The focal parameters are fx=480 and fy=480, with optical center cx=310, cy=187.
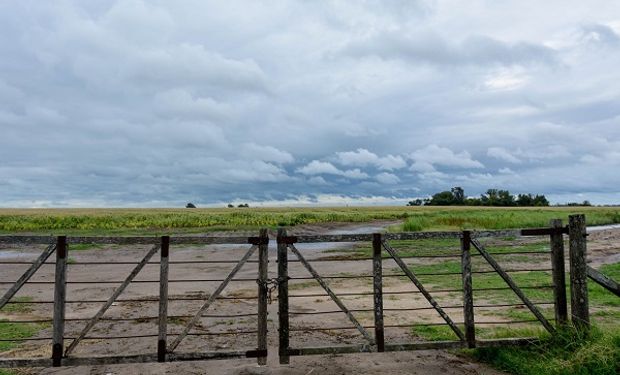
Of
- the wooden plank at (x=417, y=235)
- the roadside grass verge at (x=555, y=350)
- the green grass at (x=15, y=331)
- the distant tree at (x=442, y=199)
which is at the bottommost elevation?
the green grass at (x=15, y=331)

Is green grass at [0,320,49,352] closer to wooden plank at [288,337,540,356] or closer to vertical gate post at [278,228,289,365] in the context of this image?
vertical gate post at [278,228,289,365]

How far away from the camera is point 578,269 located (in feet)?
27.3

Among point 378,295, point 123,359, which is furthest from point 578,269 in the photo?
point 123,359

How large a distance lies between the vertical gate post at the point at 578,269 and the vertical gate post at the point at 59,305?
27.5ft

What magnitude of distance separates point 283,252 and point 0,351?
231 inches

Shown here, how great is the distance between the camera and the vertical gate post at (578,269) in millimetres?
8219

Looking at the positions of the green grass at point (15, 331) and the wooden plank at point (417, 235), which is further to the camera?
the green grass at point (15, 331)

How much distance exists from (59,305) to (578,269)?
28.3ft

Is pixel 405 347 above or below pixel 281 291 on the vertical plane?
below

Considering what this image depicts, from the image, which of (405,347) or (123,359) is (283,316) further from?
(123,359)

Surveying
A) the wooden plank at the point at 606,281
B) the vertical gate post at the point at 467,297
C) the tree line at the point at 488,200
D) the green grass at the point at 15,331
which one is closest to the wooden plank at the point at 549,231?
the wooden plank at the point at 606,281

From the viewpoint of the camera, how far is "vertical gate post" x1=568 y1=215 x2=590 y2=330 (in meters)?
8.22

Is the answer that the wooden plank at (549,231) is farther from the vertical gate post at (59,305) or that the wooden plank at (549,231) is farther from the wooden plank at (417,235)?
the vertical gate post at (59,305)

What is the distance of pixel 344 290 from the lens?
15.5 meters
